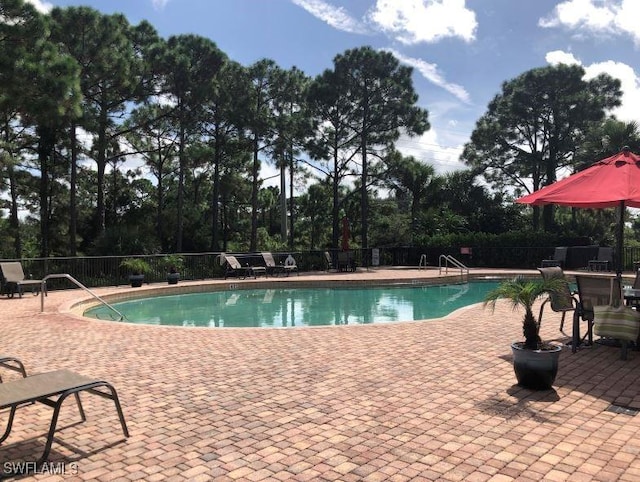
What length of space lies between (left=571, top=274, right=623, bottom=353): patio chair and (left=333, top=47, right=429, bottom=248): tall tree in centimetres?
1734

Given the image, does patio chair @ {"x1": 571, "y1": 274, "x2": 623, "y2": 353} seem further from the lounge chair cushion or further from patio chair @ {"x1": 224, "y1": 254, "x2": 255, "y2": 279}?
patio chair @ {"x1": 224, "y1": 254, "x2": 255, "y2": 279}

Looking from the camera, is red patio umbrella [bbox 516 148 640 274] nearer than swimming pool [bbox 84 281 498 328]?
Yes

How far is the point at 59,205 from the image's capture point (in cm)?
2125

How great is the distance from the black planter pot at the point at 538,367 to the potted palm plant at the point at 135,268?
430 inches

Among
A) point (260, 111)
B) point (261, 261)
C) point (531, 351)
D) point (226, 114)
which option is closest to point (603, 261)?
point (261, 261)

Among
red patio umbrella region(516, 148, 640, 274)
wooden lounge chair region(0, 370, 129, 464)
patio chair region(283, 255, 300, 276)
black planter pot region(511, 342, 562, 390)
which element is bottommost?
black planter pot region(511, 342, 562, 390)

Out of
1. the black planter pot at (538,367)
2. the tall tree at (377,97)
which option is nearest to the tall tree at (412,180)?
the tall tree at (377,97)

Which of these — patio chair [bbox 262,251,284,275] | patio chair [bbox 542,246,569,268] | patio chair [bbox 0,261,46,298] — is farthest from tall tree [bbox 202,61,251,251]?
patio chair [bbox 542,246,569,268]

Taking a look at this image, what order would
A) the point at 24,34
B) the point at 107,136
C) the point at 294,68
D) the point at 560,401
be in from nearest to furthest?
the point at 560,401, the point at 24,34, the point at 107,136, the point at 294,68

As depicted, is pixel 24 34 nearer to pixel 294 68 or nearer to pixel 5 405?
pixel 5 405

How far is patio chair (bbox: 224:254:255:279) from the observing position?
1522 cm

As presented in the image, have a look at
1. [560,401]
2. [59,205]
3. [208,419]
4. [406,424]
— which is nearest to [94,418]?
[208,419]

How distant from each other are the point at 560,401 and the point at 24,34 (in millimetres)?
11579

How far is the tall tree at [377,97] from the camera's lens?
2252cm
